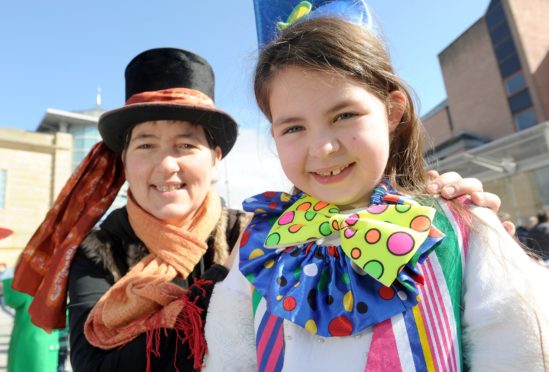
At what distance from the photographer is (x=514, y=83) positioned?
22141mm

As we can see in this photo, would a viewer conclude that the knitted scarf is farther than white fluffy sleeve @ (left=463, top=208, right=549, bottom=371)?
Yes

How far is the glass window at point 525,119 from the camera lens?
21.0m

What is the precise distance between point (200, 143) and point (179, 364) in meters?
0.88

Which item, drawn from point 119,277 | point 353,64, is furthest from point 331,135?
point 119,277

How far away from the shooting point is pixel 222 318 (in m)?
1.00

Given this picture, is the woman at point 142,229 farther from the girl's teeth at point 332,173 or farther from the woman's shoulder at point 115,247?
the girl's teeth at point 332,173

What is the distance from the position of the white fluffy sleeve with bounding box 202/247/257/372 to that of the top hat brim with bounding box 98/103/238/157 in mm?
779

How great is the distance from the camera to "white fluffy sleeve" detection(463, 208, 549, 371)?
2.34 feet

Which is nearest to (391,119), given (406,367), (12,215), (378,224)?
(378,224)

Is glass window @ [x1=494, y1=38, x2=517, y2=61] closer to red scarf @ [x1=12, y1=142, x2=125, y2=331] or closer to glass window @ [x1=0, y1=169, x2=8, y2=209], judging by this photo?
red scarf @ [x1=12, y1=142, x2=125, y2=331]

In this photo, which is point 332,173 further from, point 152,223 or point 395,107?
point 152,223

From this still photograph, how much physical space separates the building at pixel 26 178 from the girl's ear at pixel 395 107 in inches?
641

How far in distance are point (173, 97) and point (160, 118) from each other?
0.36 ft

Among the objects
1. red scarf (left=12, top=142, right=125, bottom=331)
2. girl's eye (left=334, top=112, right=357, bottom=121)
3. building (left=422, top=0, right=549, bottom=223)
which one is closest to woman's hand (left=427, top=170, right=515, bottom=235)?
girl's eye (left=334, top=112, right=357, bottom=121)
